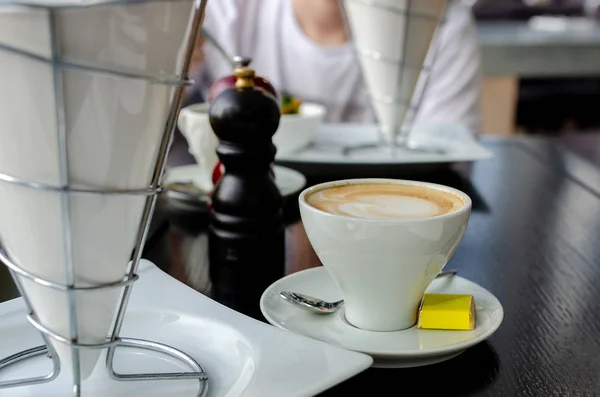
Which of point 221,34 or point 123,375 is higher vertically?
point 221,34

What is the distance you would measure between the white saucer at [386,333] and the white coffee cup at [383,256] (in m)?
0.01

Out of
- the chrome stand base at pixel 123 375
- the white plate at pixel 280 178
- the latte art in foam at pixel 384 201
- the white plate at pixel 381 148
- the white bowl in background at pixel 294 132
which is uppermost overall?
the latte art in foam at pixel 384 201

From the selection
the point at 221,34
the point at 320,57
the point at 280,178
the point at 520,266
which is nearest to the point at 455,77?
the point at 320,57

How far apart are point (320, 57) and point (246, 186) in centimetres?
118

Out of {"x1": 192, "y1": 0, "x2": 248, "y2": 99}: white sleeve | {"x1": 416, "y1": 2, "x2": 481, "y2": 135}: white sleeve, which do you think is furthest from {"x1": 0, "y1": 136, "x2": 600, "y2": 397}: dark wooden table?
{"x1": 192, "y1": 0, "x2": 248, "y2": 99}: white sleeve

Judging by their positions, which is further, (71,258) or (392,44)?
(392,44)

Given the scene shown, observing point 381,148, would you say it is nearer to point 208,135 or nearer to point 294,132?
point 294,132

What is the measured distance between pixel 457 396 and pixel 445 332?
0.06 m

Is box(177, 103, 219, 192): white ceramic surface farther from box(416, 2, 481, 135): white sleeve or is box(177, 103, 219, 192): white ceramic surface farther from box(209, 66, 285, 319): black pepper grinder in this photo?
box(416, 2, 481, 135): white sleeve

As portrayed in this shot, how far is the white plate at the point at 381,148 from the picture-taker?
2.93 feet

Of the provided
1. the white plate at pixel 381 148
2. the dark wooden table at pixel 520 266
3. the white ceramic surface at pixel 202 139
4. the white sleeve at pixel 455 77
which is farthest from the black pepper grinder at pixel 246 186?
the white sleeve at pixel 455 77

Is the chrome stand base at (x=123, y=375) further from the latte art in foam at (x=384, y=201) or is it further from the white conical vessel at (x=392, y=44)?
the white conical vessel at (x=392, y=44)

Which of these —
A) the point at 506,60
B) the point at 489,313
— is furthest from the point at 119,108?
the point at 506,60

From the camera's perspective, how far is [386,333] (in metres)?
0.45
